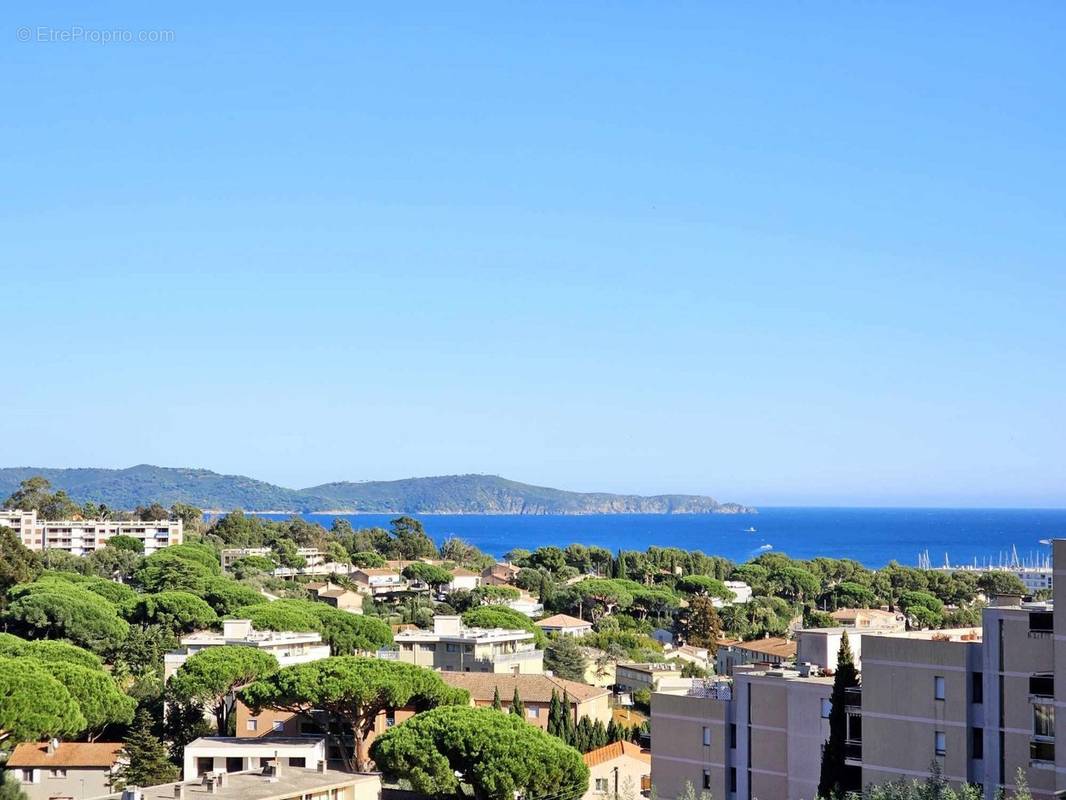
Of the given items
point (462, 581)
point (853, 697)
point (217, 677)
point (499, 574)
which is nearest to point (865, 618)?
point (217, 677)

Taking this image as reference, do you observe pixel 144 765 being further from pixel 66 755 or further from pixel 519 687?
pixel 519 687

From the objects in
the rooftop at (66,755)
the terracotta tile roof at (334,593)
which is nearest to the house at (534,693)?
the rooftop at (66,755)

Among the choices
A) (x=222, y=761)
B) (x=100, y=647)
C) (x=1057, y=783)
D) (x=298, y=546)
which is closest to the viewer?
(x=1057, y=783)

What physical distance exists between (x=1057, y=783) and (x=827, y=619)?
47.7 meters

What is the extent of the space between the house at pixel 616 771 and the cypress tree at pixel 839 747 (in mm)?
10116

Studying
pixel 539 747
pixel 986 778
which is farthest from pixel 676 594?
pixel 986 778

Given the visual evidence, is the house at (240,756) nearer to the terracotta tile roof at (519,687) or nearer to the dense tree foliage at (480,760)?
the dense tree foliage at (480,760)

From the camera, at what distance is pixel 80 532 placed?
112125 mm

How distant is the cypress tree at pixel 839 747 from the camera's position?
24.3 metres

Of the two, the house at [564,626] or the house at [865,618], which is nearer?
the house at [865,618]

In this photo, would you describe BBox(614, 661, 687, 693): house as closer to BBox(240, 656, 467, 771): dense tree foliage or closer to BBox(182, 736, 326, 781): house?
BBox(240, 656, 467, 771): dense tree foliage

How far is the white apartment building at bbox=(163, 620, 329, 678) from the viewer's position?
45.3 meters

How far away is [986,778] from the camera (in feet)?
75.6

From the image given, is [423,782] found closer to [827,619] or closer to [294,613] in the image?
[294,613]
